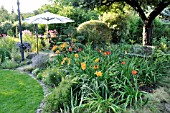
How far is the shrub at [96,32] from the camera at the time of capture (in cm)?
A: 1039

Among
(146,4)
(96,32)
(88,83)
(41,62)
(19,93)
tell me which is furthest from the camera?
(96,32)

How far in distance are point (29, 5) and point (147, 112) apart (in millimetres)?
22508

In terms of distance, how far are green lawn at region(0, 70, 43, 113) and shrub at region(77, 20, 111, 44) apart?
5.24 m

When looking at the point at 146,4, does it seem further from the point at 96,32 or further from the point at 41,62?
the point at 41,62

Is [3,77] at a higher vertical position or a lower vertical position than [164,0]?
lower

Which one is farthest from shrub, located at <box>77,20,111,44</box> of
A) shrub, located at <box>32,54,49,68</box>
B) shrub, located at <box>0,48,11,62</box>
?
shrub, located at <box>32,54,49,68</box>

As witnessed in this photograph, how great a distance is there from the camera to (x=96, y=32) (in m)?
10.5

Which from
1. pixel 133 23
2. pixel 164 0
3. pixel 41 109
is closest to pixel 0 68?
pixel 41 109

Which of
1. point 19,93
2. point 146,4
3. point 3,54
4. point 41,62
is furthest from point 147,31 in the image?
point 3,54

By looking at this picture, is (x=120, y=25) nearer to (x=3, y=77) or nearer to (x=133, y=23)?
(x=133, y=23)

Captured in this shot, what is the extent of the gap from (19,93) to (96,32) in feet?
22.4

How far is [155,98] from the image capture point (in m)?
3.66

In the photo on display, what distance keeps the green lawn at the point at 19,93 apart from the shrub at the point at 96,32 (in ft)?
17.2

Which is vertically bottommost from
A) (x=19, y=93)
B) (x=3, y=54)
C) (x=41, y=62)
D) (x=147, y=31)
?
(x=19, y=93)
